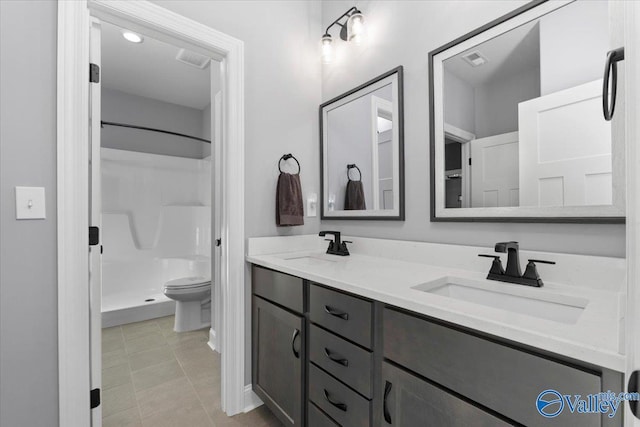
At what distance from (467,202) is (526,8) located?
78 centimetres

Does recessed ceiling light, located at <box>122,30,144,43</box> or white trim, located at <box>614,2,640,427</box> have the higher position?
recessed ceiling light, located at <box>122,30,144,43</box>

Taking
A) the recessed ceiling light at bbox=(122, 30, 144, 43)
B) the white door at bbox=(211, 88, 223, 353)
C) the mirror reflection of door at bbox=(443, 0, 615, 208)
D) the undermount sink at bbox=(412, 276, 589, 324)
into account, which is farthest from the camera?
the recessed ceiling light at bbox=(122, 30, 144, 43)

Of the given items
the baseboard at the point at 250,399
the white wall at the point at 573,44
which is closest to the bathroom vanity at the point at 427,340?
the baseboard at the point at 250,399

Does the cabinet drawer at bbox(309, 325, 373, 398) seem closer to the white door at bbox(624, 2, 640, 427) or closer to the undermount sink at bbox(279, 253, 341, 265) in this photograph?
the undermount sink at bbox(279, 253, 341, 265)

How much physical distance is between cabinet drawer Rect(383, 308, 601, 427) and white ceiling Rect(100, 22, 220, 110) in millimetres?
2339

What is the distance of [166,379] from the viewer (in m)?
1.88

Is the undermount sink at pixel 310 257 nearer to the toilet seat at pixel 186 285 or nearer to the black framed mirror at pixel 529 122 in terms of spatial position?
the black framed mirror at pixel 529 122

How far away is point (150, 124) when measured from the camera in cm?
367

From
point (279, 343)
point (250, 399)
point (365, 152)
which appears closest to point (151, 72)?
point (365, 152)

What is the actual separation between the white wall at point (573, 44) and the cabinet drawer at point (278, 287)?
1258 millimetres

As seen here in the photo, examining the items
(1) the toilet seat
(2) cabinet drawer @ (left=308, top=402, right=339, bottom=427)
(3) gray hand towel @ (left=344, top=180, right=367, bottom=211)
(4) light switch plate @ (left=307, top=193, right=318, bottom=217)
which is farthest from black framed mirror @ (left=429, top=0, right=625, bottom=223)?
(1) the toilet seat

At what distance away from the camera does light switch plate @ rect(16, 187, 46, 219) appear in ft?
3.52

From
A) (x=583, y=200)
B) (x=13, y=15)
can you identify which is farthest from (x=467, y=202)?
(x=13, y=15)

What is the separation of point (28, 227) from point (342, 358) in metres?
1.29
